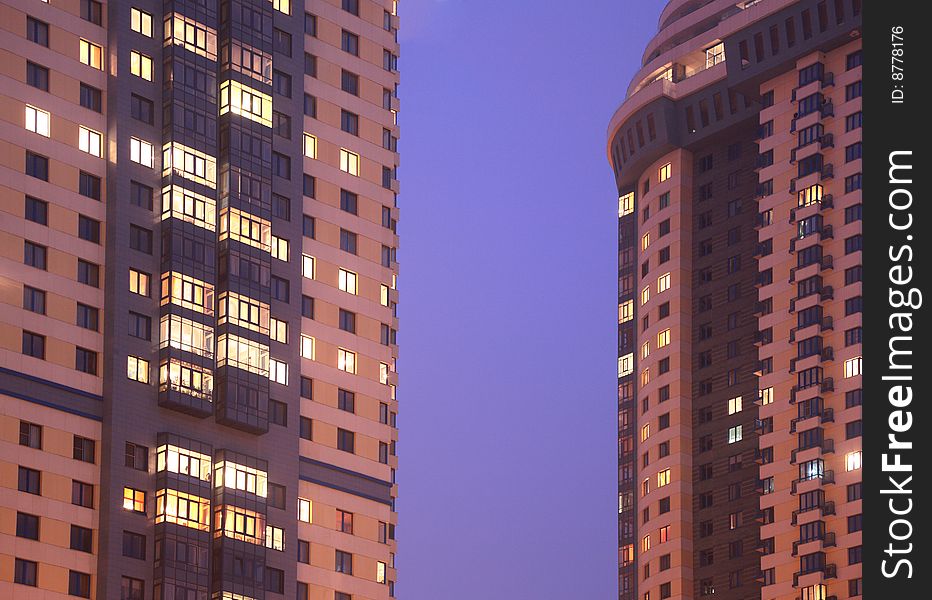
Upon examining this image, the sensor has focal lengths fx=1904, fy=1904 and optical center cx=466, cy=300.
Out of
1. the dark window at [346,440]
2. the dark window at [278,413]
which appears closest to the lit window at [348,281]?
the dark window at [346,440]

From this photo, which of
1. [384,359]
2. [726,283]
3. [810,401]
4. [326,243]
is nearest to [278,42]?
[326,243]

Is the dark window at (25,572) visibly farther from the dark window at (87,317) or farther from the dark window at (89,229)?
the dark window at (89,229)

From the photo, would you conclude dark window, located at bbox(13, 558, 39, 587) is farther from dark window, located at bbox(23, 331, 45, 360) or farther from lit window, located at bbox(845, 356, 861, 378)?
lit window, located at bbox(845, 356, 861, 378)

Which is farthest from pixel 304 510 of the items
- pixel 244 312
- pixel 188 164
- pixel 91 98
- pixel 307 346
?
pixel 91 98

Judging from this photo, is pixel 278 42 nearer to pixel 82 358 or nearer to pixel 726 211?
pixel 82 358

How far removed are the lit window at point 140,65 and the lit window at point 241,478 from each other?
24.3m

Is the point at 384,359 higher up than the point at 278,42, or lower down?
Answer: lower down

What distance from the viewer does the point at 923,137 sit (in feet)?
151

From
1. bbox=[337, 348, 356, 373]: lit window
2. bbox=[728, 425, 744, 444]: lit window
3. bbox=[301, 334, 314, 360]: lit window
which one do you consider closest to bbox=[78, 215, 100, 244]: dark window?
bbox=[301, 334, 314, 360]: lit window

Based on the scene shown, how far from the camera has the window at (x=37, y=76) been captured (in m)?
111

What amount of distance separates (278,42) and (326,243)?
13593 millimetres

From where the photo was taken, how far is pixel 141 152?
115500mm

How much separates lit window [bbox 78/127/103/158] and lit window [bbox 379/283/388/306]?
22652mm

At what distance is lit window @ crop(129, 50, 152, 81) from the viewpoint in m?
116
